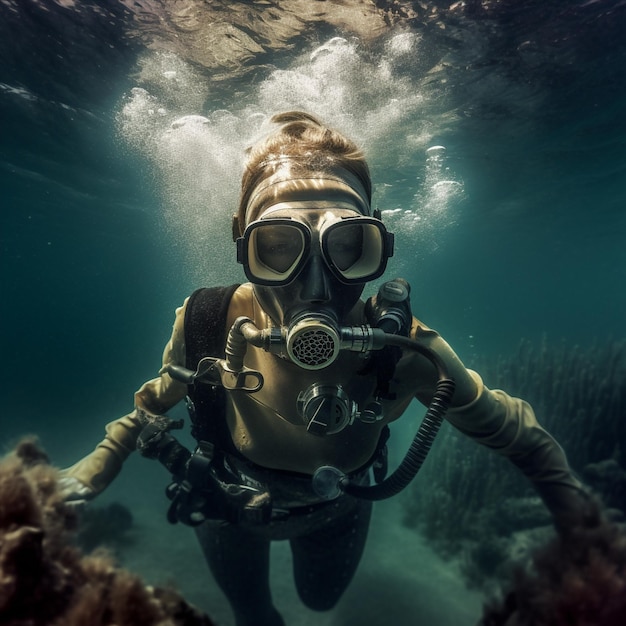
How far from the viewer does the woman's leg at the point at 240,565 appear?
3.35 metres

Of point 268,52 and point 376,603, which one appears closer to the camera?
point 376,603

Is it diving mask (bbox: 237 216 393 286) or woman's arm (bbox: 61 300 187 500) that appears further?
woman's arm (bbox: 61 300 187 500)

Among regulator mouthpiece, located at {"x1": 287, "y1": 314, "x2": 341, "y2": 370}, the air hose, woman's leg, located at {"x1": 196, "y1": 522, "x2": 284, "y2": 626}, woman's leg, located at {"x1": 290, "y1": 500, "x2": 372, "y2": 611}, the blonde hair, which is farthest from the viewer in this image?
A: woman's leg, located at {"x1": 290, "y1": 500, "x2": 372, "y2": 611}

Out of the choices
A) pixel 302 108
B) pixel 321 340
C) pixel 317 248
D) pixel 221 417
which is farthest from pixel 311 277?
pixel 302 108

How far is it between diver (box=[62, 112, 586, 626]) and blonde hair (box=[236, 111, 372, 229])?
13mm

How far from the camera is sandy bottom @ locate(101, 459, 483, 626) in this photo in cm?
260

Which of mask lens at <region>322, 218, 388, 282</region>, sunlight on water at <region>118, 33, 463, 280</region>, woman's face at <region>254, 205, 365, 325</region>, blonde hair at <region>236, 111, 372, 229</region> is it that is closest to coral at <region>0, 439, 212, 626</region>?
woman's face at <region>254, 205, 365, 325</region>

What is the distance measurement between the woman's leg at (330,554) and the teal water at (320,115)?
234 centimetres

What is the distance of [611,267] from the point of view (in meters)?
61.4

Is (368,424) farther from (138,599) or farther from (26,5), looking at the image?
(26,5)

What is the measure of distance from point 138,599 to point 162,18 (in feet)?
35.8

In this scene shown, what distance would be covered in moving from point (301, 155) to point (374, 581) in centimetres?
541

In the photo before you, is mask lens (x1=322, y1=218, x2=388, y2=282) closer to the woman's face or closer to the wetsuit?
the woman's face

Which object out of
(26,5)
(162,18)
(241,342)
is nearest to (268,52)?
(162,18)
